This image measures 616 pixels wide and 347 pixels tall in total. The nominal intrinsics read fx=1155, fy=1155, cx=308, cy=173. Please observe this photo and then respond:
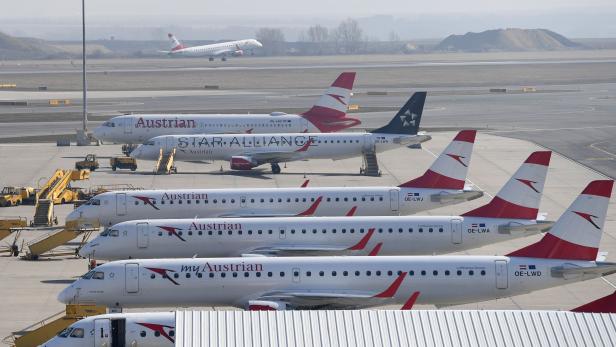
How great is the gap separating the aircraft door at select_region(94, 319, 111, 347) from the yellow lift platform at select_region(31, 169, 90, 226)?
32845 millimetres

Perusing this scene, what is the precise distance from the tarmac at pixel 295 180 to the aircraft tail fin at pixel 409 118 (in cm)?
326

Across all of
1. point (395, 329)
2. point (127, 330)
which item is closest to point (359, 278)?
point (127, 330)

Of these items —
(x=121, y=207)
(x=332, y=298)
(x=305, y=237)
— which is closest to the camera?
(x=332, y=298)

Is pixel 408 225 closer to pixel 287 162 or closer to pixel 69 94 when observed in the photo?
pixel 287 162

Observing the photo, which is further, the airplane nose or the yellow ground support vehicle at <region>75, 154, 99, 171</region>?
the yellow ground support vehicle at <region>75, 154, 99, 171</region>

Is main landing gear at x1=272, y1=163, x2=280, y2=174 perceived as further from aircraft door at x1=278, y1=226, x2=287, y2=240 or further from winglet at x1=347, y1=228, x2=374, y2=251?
winglet at x1=347, y1=228, x2=374, y2=251

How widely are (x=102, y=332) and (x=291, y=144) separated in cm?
5402

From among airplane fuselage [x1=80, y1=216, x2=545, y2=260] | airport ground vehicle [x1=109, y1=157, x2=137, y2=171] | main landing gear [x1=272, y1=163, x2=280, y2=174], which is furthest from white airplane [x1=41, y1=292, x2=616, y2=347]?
airport ground vehicle [x1=109, y1=157, x2=137, y2=171]

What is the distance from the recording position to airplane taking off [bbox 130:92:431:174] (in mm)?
90750

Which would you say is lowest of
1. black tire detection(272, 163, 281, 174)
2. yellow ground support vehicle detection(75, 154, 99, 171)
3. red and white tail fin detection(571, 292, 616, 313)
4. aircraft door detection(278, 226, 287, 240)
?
yellow ground support vehicle detection(75, 154, 99, 171)

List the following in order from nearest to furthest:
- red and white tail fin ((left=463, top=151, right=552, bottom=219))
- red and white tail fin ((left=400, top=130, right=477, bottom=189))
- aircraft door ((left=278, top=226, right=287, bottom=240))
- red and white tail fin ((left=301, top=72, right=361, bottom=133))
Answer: red and white tail fin ((left=463, top=151, right=552, bottom=219)), aircraft door ((left=278, top=226, right=287, bottom=240)), red and white tail fin ((left=400, top=130, right=477, bottom=189)), red and white tail fin ((left=301, top=72, right=361, bottom=133))

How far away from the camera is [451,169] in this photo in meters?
63.1

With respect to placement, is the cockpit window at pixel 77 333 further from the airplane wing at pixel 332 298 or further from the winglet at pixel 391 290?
the winglet at pixel 391 290

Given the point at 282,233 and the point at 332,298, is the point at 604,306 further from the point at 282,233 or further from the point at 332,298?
the point at 282,233
